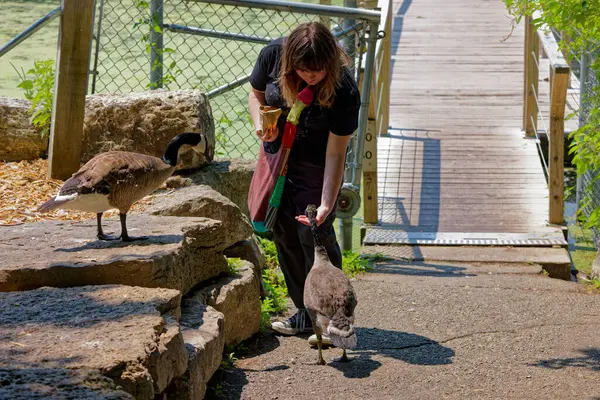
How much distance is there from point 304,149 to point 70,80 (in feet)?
6.89

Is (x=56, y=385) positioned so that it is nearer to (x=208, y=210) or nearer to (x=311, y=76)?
(x=311, y=76)

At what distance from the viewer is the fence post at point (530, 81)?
363 inches

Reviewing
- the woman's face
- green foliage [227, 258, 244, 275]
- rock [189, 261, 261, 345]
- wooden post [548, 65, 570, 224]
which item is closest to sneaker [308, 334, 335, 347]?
rock [189, 261, 261, 345]

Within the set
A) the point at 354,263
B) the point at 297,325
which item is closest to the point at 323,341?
the point at 297,325

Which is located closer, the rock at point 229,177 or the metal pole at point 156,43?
the rock at point 229,177

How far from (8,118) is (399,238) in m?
3.49

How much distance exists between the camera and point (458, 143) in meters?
9.61

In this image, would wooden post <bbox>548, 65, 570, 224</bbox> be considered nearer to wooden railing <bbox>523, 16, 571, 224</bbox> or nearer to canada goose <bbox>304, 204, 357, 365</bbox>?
wooden railing <bbox>523, 16, 571, 224</bbox>

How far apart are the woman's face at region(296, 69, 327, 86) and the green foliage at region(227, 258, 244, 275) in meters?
1.38

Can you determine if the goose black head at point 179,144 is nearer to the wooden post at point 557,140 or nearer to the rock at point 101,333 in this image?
the rock at point 101,333

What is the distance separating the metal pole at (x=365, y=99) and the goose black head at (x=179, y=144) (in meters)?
1.57

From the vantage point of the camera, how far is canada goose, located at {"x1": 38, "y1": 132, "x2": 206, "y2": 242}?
14.0 ft

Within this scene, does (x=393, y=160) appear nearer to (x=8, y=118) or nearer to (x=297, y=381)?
(x=8, y=118)

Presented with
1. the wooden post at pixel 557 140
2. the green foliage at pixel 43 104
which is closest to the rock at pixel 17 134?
the green foliage at pixel 43 104
